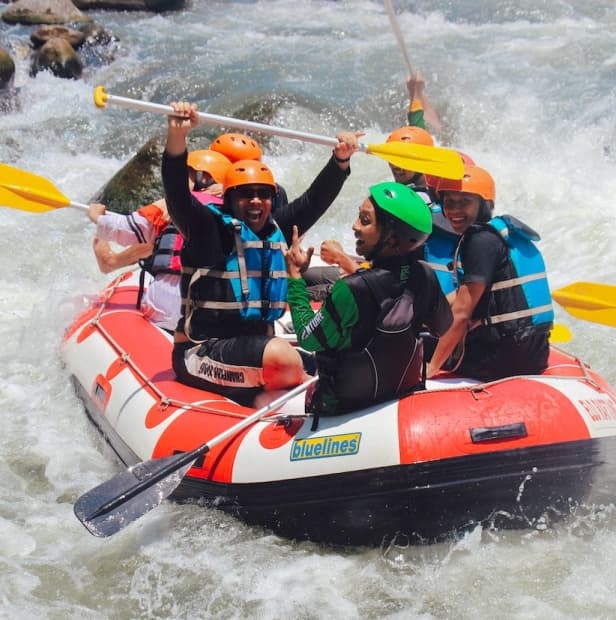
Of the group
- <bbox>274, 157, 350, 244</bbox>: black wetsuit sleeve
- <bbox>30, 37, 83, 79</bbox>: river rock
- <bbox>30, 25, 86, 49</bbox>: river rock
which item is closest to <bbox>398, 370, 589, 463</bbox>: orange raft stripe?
<bbox>274, 157, 350, 244</bbox>: black wetsuit sleeve

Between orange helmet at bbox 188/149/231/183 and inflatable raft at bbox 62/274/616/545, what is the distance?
138 centimetres

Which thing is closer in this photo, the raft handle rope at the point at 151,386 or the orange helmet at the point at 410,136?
the raft handle rope at the point at 151,386

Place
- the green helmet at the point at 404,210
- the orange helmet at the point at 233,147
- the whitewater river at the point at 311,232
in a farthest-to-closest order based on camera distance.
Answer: the orange helmet at the point at 233,147
the whitewater river at the point at 311,232
the green helmet at the point at 404,210

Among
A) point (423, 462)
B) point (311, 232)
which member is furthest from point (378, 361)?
point (311, 232)

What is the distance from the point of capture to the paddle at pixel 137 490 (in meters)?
3.70

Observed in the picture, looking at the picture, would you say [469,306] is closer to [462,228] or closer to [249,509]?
[462,228]

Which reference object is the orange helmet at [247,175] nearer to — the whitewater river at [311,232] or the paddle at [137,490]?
the paddle at [137,490]

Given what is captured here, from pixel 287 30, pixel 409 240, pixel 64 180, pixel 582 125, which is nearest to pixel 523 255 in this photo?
pixel 409 240

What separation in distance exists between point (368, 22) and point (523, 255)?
452 inches

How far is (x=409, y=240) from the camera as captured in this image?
338 centimetres

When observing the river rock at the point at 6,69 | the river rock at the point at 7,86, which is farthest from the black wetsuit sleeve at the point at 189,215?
the river rock at the point at 6,69

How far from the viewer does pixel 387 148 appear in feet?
14.4

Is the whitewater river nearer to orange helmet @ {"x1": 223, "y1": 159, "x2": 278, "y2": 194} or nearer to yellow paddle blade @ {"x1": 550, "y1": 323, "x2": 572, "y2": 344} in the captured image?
yellow paddle blade @ {"x1": 550, "y1": 323, "x2": 572, "y2": 344}

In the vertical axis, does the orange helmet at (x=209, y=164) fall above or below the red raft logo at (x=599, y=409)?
above
